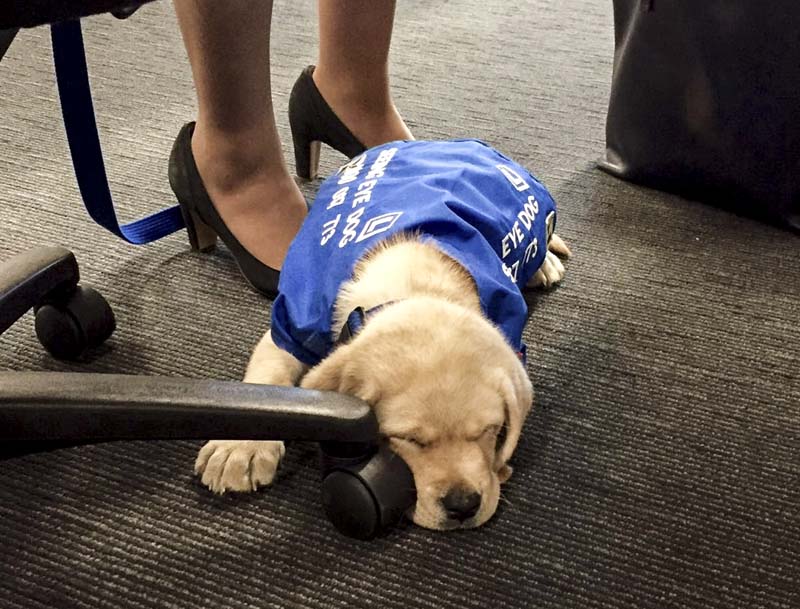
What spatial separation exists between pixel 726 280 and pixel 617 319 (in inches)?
9.9

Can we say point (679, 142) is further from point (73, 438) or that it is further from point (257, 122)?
point (73, 438)

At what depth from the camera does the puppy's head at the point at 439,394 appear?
101 cm

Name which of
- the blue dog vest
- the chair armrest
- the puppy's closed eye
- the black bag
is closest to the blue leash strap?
the blue dog vest

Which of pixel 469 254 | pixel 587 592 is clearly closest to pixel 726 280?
pixel 469 254

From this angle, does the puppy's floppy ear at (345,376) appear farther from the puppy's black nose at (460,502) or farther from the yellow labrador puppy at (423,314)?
the puppy's black nose at (460,502)

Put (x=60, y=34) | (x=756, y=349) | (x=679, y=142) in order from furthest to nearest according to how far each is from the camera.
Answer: (x=679, y=142) → (x=756, y=349) → (x=60, y=34)

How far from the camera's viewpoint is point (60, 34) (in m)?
1.17

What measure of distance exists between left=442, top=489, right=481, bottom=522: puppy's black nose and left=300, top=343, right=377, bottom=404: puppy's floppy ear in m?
0.14

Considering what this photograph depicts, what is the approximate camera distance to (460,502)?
101cm

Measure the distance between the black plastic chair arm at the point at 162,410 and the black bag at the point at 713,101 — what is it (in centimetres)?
106

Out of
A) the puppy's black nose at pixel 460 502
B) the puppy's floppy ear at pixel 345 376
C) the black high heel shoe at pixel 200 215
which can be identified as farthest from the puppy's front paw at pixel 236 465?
the black high heel shoe at pixel 200 215

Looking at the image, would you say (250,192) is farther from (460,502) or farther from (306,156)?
(460,502)

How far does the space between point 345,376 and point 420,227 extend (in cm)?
27

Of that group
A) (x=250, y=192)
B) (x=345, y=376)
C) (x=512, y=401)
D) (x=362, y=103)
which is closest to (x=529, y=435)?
(x=512, y=401)
